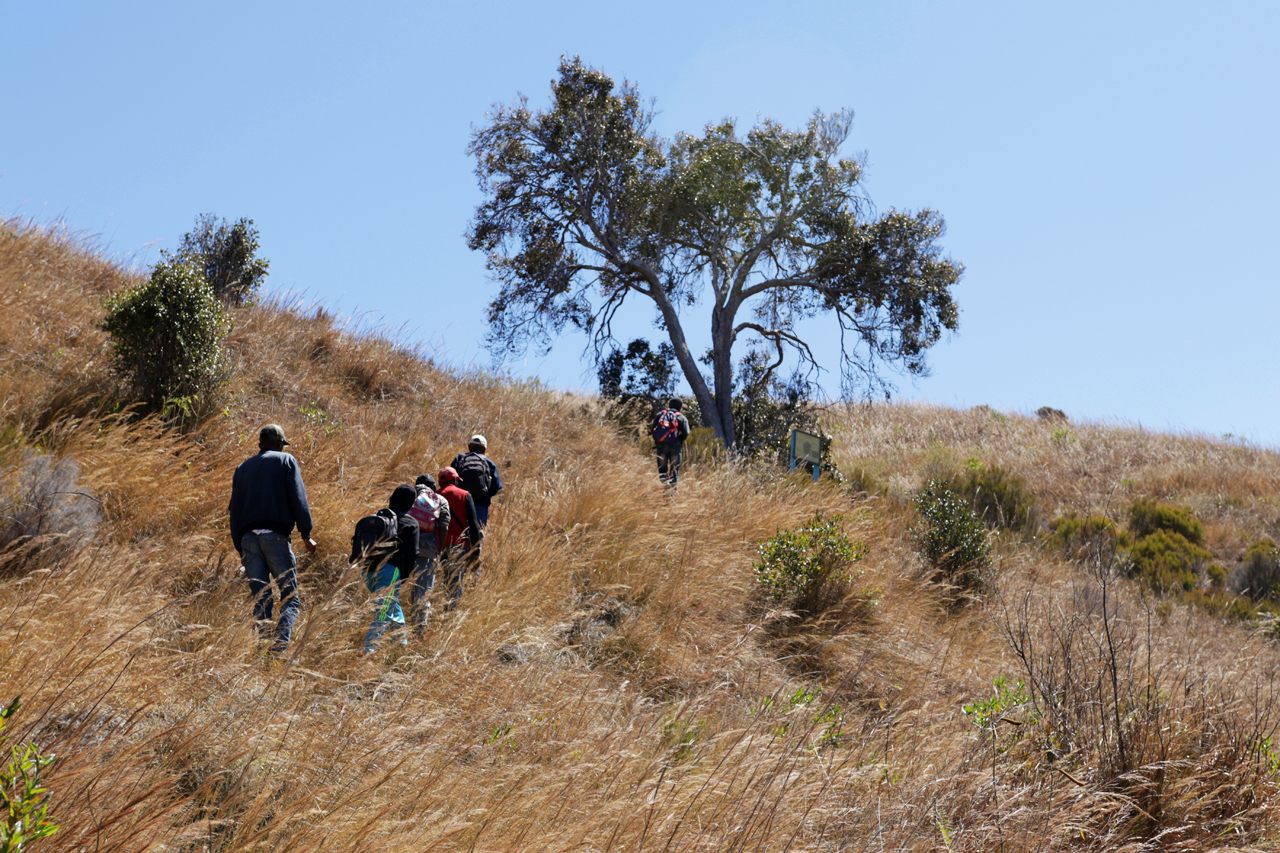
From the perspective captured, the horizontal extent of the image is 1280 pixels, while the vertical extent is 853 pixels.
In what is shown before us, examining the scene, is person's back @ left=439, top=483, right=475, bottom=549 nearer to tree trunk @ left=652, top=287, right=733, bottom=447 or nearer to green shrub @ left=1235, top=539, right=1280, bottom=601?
tree trunk @ left=652, top=287, right=733, bottom=447

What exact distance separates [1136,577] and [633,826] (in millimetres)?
16077

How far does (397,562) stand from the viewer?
7.74 meters

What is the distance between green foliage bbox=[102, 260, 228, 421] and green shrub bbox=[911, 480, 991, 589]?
887 centimetres

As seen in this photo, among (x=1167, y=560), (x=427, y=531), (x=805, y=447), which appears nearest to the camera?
(x=427, y=531)

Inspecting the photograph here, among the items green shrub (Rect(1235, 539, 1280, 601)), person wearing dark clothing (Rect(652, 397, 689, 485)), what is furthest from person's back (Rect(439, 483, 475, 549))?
green shrub (Rect(1235, 539, 1280, 601))

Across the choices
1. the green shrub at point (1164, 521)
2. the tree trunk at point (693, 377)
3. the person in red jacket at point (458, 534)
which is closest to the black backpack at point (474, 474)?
the person in red jacket at point (458, 534)

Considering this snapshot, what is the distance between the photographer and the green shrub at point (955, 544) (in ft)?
44.2

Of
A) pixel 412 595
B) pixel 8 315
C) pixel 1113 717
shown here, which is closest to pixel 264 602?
pixel 412 595

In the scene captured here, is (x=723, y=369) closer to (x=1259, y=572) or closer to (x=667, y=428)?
(x=667, y=428)

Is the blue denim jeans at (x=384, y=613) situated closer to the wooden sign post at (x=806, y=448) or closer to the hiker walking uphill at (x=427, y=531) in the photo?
the hiker walking uphill at (x=427, y=531)

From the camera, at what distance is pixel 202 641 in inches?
250

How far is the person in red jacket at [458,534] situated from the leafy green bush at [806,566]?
305 cm

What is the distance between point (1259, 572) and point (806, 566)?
45.9 feet

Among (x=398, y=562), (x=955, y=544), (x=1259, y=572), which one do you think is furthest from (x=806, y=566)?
(x=1259, y=572)
